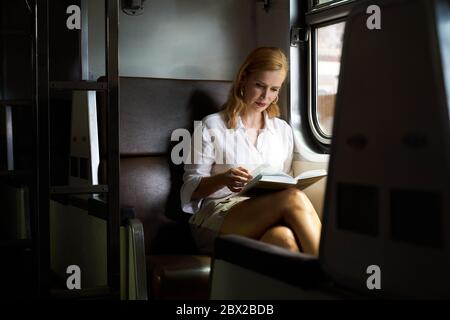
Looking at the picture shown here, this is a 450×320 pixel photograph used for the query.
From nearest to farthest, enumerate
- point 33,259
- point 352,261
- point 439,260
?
point 439,260
point 352,261
point 33,259

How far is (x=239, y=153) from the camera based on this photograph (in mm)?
2555

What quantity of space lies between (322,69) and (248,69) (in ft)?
1.82

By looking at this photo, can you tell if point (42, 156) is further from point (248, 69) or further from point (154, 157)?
point (248, 69)

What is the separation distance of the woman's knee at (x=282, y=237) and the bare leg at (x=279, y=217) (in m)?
0.02

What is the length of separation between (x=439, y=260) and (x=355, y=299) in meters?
0.18

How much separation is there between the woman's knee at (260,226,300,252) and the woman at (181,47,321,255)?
88mm

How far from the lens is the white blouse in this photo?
8.01 ft

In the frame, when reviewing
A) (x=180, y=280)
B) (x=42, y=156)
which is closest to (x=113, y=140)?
(x=42, y=156)

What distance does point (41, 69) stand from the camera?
1.97 meters

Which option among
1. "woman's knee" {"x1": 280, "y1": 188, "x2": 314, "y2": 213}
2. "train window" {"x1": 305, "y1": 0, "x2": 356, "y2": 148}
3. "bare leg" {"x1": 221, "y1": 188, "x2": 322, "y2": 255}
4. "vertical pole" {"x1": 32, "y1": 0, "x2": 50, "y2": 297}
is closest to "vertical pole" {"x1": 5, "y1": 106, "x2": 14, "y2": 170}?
"vertical pole" {"x1": 32, "y1": 0, "x2": 50, "y2": 297}

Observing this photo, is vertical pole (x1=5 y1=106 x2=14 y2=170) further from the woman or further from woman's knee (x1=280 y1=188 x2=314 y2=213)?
woman's knee (x1=280 y1=188 x2=314 y2=213)

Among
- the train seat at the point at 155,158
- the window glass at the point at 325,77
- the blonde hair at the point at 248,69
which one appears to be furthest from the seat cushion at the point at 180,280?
the window glass at the point at 325,77

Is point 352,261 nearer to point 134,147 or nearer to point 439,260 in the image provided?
point 439,260
